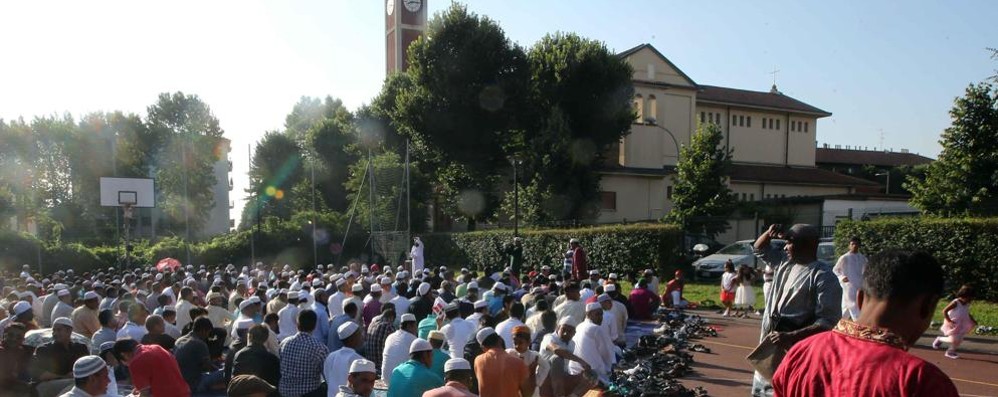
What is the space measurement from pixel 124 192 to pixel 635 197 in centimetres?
2663

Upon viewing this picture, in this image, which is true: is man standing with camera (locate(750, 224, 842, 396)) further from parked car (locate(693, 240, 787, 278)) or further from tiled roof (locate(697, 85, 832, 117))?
tiled roof (locate(697, 85, 832, 117))

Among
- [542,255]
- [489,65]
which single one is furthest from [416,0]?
[542,255]

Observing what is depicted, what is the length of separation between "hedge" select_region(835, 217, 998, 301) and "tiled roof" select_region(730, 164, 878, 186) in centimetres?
2457

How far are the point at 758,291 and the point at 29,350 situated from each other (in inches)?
723

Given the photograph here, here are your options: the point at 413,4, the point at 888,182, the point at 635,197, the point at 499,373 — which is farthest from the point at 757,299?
the point at 413,4

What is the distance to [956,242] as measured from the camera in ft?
54.4

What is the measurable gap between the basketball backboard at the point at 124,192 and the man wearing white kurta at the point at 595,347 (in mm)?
29450

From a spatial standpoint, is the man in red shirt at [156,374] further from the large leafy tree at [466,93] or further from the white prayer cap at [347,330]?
the large leafy tree at [466,93]

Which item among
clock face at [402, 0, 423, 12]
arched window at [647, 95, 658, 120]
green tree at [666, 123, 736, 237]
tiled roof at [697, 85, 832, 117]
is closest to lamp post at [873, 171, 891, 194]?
tiled roof at [697, 85, 832, 117]

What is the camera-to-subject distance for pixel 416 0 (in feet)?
191

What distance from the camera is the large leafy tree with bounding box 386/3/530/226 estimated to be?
3625cm

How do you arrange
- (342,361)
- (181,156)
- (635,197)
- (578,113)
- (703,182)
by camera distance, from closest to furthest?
(342,361)
(703,182)
(578,113)
(635,197)
(181,156)

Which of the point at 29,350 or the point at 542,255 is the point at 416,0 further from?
the point at 29,350

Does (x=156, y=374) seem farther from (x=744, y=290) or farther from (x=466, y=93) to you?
(x=466, y=93)
